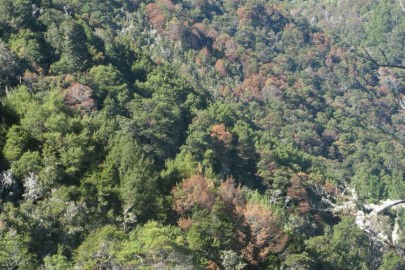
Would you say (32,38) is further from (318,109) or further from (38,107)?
(318,109)

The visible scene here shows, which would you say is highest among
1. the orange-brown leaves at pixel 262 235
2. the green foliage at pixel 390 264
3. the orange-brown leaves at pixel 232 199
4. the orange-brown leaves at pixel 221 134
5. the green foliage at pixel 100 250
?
the green foliage at pixel 100 250

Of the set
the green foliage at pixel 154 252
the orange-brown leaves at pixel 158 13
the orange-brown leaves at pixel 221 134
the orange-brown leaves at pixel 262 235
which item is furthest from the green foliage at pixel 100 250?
the orange-brown leaves at pixel 158 13

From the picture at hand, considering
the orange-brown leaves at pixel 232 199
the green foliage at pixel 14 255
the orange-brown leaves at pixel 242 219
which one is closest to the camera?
the green foliage at pixel 14 255

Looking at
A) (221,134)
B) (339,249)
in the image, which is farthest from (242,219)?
(221,134)

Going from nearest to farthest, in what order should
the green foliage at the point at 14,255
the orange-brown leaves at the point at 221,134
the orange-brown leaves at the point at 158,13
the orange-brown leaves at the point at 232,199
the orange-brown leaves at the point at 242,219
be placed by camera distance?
the green foliage at the point at 14,255, the orange-brown leaves at the point at 242,219, the orange-brown leaves at the point at 232,199, the orange-brown leaves at the point at 221,134, the orange-brown leaves at the point at 158,13

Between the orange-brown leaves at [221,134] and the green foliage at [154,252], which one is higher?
the green foliage at [154,252]

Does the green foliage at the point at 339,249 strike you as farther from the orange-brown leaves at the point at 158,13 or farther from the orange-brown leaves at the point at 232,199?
the orange-brown leaves at the point at 158,13

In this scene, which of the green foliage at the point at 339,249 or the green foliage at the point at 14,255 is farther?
the green foliage at the point at 339,249
